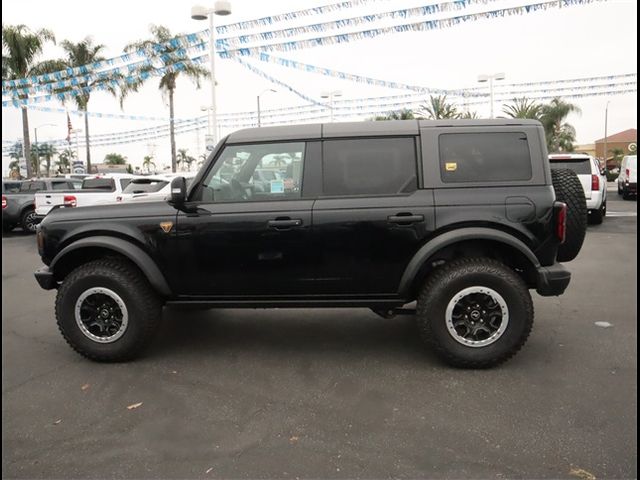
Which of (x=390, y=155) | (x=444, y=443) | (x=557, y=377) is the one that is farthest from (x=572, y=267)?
(x=444, y=443)

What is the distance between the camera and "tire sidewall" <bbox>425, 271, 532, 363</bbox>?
3930 mm

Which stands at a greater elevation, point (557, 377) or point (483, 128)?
point (483, 128)

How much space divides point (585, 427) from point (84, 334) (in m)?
3.64

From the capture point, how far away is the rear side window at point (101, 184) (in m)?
13.8

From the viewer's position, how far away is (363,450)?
9.64ft

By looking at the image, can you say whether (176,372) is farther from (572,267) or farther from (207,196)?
(572,267)

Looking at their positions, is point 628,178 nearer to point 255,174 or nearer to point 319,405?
point 255,174

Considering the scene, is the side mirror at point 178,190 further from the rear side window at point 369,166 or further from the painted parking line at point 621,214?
the painted parking line at point 621,214

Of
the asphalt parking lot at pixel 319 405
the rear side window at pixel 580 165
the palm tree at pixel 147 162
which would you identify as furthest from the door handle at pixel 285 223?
the palm tree at pixel 147 162

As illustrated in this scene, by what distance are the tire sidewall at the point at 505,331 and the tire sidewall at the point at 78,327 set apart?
7.48ft

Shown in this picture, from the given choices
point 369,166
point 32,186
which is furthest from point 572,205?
point 32,186

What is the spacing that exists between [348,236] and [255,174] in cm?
90

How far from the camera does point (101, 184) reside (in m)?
14.1

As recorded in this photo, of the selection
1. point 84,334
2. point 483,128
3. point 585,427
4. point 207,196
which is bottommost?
point 585,427
